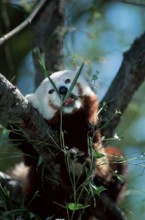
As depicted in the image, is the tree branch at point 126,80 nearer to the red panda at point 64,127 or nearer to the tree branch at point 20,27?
the red panda at point 64,127

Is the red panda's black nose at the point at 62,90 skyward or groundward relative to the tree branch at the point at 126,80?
skyward

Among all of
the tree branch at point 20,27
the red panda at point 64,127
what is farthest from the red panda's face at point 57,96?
the tree branch at point 20,27

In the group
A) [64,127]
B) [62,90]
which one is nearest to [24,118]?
[62,90]

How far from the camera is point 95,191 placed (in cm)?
326

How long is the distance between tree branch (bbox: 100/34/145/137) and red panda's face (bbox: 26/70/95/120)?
0.48m

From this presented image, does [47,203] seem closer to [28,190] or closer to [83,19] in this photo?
[28,190]

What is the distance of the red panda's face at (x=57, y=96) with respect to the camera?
403 centimetres

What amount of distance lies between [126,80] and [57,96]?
0.88 metres

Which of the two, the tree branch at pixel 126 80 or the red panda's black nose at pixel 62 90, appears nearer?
the red panda's black nose at pixel 62 90

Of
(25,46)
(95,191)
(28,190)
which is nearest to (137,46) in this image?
(28,190)

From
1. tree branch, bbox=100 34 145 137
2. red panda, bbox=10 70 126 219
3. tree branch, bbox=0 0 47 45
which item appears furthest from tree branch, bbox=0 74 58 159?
tree branch, bbox=100 34 145 137

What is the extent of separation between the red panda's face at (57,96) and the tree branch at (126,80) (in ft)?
1.56

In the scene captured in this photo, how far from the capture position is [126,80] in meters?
4.73

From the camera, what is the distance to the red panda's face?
13.2ft
